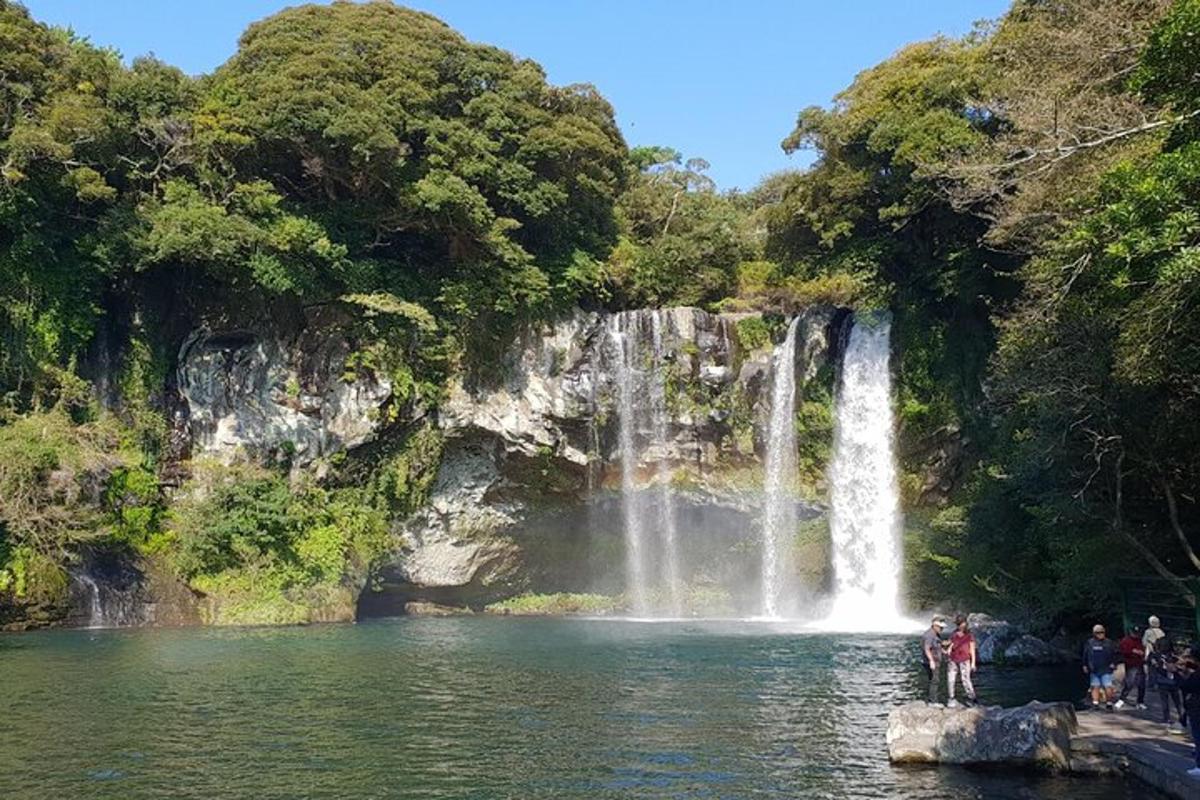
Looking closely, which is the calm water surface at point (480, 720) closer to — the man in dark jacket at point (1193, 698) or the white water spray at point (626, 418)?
the man in dark jacket at point (1193, 698)

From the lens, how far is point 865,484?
29.0 meters

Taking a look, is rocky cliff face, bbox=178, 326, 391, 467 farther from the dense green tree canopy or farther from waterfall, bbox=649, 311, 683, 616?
waterfall, bbox=649, 311, 683, 616

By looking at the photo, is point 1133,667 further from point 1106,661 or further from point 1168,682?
point 1168,682

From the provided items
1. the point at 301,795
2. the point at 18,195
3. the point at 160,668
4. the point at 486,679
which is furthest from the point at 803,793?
the point at 18,195

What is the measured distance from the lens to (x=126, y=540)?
89.1 feet

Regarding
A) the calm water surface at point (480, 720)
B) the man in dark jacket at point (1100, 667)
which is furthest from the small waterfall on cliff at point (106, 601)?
the man in dark jacket at point (1100, 667)

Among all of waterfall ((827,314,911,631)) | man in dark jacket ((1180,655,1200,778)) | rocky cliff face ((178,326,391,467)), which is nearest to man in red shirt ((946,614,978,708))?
man in dark jacket ((1180,655,1200,778))

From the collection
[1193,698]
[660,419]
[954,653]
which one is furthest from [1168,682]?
[660,419]

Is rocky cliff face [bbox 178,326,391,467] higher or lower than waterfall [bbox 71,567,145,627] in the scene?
higher

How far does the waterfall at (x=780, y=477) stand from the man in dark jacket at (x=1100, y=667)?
58.7 ft

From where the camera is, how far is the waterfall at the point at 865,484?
28047 millimetres

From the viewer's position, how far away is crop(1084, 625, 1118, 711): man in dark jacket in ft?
40.7

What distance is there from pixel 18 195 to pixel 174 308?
5604mm

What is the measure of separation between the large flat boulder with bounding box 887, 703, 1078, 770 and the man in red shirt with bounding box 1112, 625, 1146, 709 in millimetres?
2565
